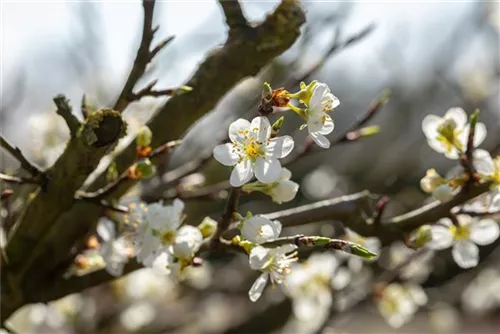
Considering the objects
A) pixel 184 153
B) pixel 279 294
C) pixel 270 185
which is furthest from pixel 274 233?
pixel 184 153

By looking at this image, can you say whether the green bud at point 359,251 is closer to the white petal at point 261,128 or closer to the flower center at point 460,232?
the white petal at point 261,128

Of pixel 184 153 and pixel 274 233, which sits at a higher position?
pixel 274 233

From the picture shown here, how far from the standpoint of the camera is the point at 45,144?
2107 mm

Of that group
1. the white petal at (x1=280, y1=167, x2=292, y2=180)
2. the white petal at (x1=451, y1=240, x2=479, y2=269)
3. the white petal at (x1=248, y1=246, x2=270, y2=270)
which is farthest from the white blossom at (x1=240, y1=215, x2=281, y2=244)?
the white petal at (x1=451, y1=240, x2=479, y2=269)

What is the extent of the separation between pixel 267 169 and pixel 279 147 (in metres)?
0.04

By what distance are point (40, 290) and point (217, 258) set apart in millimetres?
3999

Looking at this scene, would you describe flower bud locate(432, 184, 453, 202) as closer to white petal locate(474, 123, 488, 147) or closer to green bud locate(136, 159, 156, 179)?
white petal locate(474, 123, 488, 147)

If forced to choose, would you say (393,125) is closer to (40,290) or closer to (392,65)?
(392,65)

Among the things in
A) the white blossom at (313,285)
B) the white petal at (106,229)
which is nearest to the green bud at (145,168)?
the white petal at (106,229)

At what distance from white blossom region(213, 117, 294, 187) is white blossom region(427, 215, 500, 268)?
533 mm

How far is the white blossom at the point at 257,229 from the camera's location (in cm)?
100

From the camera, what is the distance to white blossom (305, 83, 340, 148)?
0.95 meters

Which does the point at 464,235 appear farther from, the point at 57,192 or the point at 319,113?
the point at 57,192

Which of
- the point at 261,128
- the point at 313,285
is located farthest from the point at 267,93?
the point at 313,285
